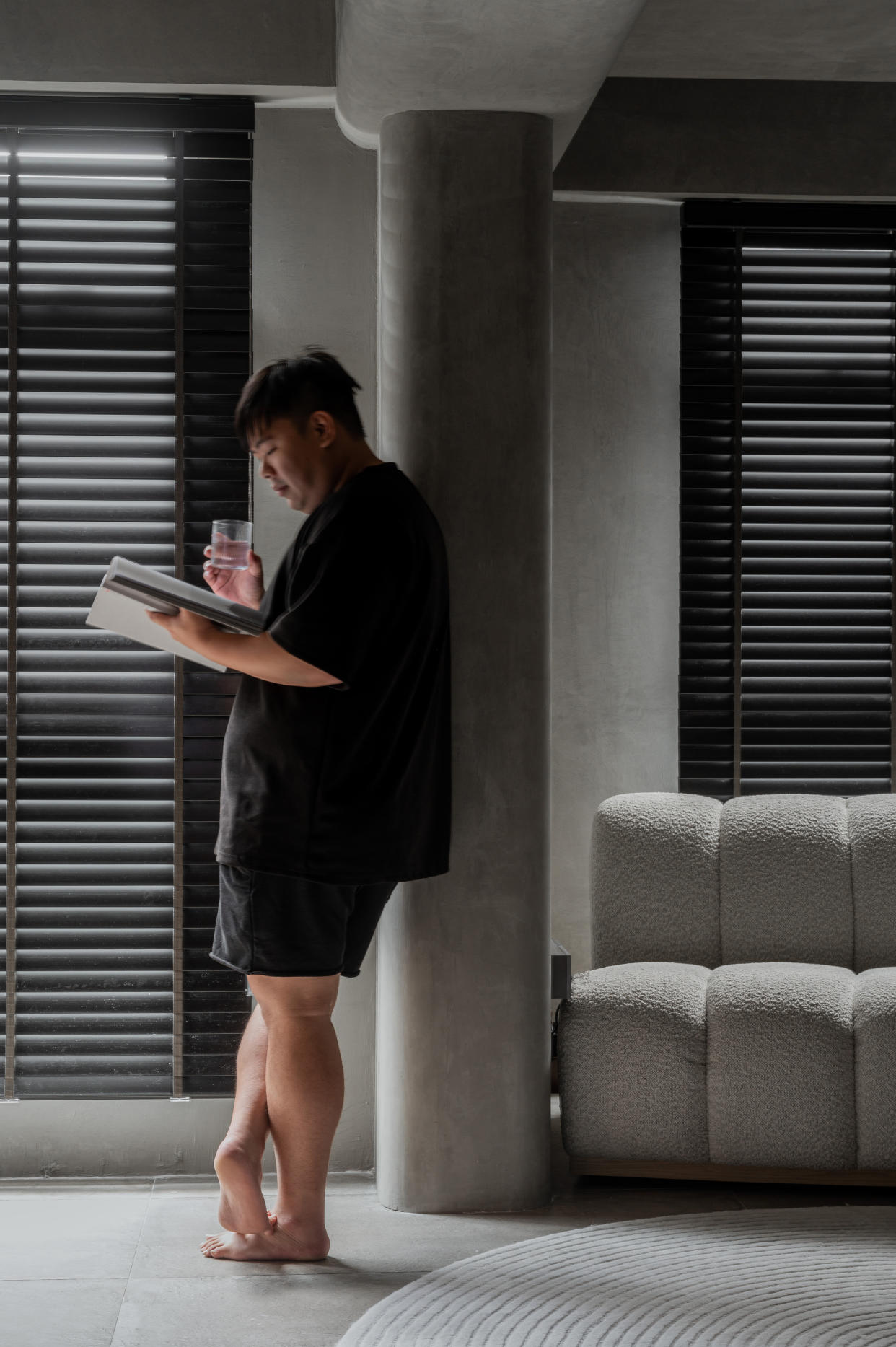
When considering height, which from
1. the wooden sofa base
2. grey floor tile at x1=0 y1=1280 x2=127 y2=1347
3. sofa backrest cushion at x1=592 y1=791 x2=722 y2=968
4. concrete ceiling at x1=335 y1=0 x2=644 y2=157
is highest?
concrete ceiling at x1=335 y1=0 x2=644 y2=157

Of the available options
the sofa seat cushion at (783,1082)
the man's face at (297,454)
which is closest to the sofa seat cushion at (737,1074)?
the sofa seat cushion at (783,1082)

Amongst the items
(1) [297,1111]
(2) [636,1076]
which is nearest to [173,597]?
(1) [297,1111]

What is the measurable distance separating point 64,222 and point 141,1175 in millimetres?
2198

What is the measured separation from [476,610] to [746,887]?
107 cm

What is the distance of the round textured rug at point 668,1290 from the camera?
6.96 ft

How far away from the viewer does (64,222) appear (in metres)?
2.95

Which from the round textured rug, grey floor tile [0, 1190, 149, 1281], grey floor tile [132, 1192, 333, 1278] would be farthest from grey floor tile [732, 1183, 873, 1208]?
grey floor tile [0, 1190, 149, 1281]

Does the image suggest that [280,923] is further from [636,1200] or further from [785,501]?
[785,501]

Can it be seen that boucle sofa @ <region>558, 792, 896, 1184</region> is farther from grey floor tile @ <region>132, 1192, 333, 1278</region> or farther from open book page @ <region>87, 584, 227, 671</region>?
open book page @ <region>87, 584, 227, 671</region>

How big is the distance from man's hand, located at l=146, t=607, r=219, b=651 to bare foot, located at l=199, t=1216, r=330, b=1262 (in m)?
1.15

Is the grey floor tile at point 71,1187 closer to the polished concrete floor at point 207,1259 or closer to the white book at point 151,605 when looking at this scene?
the polished concrete floor at point 207,1259

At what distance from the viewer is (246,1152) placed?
97.3 inches

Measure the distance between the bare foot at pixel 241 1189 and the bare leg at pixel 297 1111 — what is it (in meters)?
0.01

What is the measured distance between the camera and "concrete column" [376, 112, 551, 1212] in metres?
2.68
